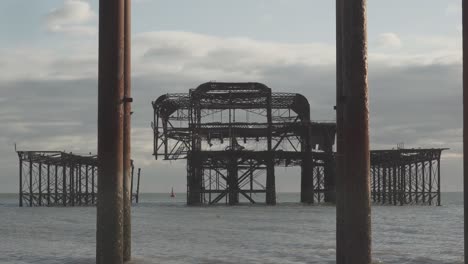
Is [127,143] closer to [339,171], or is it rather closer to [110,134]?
[110,134]

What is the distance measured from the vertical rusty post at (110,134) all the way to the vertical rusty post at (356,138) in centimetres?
395

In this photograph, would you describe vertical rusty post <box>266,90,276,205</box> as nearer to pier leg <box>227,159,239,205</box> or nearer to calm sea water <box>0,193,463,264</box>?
pier leg <box>227,159,239,205</box>

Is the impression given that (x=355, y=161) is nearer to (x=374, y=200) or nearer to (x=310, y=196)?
(x=310, y=196)

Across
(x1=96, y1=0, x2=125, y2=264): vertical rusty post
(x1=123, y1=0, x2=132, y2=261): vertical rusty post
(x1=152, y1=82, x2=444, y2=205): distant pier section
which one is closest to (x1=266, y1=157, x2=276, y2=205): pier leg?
(x1=152, y1=82, x2=444, y2=205): distant pier section

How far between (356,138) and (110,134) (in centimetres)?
427

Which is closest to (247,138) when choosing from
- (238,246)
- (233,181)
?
(233,181)

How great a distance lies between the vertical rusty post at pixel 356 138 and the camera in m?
12.6

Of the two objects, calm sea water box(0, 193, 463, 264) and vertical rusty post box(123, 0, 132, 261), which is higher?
vertical rusty post box(123, 0, 132, 261)

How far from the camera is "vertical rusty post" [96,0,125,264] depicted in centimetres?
1413

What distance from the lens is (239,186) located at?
82.9 m

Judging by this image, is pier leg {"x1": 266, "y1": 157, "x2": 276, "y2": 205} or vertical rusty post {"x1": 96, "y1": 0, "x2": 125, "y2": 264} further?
pier leg {"x1": 266, "y1": 157, "x2": 276, "y2": 205}

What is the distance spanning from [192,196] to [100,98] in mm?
67372

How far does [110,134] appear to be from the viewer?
46.6ft

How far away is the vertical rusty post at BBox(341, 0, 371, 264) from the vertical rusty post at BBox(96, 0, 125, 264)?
156 inches
